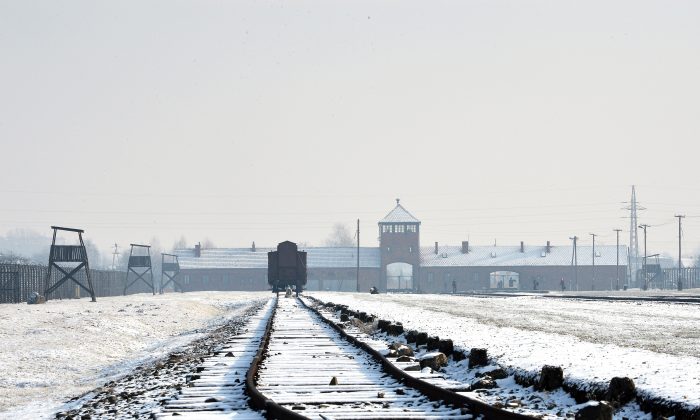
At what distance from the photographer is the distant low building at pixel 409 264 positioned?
112 metres

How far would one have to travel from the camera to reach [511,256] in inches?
4621

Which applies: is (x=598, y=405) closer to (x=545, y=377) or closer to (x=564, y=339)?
(x=545, y=377)

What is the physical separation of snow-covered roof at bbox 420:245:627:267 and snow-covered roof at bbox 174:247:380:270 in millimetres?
7507

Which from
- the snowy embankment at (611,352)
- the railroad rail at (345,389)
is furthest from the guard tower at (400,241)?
the railroad rail at (345,389)

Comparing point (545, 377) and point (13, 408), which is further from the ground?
point (545, 377)

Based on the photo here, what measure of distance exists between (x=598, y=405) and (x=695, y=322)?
18.4 m

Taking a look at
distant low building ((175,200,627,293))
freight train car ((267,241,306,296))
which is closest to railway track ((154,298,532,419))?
freight train car ((267,241,306,296))

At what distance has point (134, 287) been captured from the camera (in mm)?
96625

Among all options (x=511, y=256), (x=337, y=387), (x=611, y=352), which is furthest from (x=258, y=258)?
(x=337, y=387)

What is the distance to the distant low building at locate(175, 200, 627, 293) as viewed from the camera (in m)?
112

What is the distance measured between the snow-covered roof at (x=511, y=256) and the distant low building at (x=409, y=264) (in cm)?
11

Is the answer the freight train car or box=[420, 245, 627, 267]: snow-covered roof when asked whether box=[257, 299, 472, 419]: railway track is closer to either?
the freight train car

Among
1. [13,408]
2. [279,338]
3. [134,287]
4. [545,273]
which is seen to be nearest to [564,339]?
[279,338]

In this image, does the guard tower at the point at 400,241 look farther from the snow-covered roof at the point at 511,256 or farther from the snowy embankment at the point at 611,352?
the snowy embankment at the point at 611,352
